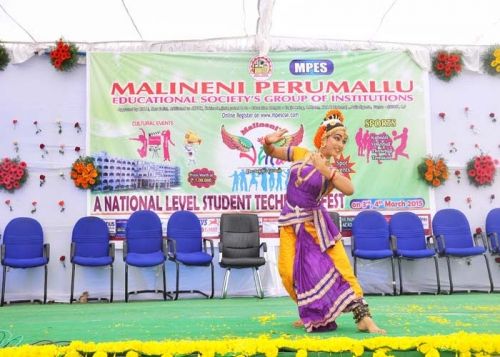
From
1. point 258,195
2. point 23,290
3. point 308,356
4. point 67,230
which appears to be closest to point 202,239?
point 258,195

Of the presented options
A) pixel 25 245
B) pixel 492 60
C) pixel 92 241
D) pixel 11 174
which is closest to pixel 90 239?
pixel 92 241

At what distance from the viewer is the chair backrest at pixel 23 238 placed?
273 inches

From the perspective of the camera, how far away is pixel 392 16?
6969 millimetres

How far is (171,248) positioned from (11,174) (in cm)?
213

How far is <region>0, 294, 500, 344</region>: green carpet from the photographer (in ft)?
11.6

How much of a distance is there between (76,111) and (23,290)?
2.19m

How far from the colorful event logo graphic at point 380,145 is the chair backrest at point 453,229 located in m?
0.84

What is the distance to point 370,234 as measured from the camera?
23.6ft

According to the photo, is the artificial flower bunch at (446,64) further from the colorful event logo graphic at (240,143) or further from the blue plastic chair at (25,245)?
the blue plastic chair at (25,245)

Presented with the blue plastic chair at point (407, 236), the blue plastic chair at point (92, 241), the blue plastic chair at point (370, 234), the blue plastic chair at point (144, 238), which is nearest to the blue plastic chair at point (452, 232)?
the blue plastic chair at point (407, 236)

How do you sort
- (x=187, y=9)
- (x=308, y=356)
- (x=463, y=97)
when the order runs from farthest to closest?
(x=463, y=97)
(x=187, y=9)
(x=308, y=356)

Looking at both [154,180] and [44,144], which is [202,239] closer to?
[154,180]

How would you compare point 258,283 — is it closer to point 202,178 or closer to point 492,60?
point 202,178

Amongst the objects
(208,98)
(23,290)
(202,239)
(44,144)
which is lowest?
(23,290)
